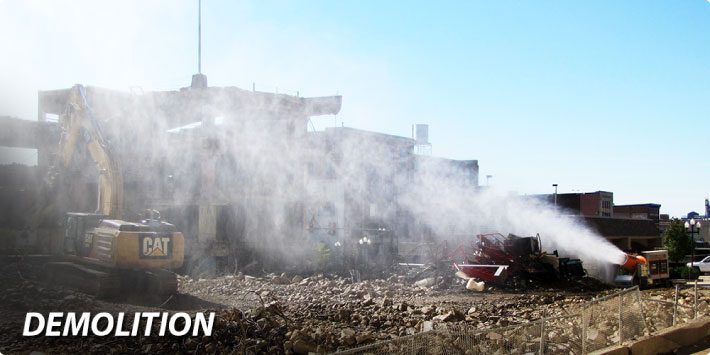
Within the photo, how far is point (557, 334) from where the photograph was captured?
32.0 ft

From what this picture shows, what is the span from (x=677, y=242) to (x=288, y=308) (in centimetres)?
3761

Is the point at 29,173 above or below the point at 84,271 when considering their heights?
above

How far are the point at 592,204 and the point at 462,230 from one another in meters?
24.9

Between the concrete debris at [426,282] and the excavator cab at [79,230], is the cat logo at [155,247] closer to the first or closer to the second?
the excavator cab at [79,230]

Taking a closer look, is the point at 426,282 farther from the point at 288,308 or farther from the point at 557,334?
the point at 557,334

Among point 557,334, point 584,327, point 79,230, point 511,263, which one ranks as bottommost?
point 511,263

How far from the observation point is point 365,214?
121 feet

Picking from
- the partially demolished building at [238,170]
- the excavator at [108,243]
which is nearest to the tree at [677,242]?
the partially demolished building at [238,170]

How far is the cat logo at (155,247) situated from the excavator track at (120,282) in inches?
19.5

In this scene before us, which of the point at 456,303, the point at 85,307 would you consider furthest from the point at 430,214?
the point at 85,307

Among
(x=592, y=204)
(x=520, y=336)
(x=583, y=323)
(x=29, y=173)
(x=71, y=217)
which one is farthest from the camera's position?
(x=592, y=204)

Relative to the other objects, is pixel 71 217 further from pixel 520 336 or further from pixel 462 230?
pixel 462 230

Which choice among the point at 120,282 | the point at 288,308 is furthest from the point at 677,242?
the point at 120,282

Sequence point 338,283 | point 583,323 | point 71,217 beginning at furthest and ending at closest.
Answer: point 338,283 → point 71,217 → point 583,323
